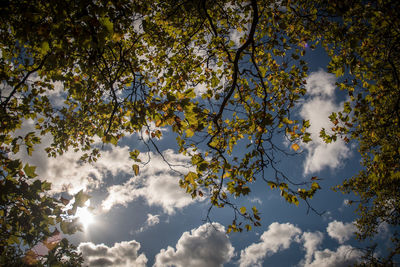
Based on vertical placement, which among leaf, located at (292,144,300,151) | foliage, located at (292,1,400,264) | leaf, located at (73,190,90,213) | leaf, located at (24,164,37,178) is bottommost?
leaf, located at (73,190,90,213)

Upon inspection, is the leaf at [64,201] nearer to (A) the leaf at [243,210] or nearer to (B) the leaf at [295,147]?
(A) the leaf at [243,210]

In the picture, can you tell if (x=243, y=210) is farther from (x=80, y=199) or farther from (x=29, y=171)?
(x=29, y=171)

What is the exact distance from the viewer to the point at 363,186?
424 inches

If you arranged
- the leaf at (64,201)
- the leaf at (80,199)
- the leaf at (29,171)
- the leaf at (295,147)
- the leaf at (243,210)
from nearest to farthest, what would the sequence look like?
1. the leaf at (80,199)
2. the leaf at (64,201)
3. the leaf at (29,171)
4. the leaf at (243,210)
5. the leaf at (295,147)

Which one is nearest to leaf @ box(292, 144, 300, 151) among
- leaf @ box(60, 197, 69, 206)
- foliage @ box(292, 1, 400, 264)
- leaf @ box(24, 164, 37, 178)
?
foliage @ box(292, 1, 400, 264)

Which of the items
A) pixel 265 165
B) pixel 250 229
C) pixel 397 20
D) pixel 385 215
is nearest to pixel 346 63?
pixel 397 20

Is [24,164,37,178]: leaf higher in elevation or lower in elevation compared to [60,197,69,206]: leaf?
higher

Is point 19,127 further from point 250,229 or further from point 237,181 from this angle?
point 250,229

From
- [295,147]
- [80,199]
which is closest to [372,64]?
[295,147]

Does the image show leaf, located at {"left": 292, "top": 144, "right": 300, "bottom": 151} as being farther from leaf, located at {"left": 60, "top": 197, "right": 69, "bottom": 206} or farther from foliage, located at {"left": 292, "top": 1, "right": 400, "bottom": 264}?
leaf, located at {"left": 60, "top": 197, "right": 69, "bottom": 206}

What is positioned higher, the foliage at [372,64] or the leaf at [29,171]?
the foliage at [372,64]

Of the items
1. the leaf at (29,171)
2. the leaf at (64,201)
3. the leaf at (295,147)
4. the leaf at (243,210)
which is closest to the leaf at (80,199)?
the leaf at (64,201)

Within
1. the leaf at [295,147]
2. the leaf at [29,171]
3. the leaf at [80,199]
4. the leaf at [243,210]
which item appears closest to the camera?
the leaf at [80,199]

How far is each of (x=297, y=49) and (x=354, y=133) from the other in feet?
11.3
